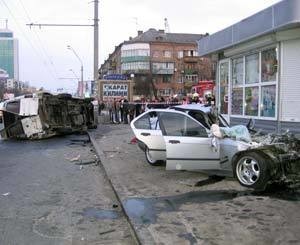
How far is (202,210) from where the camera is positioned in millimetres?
7895

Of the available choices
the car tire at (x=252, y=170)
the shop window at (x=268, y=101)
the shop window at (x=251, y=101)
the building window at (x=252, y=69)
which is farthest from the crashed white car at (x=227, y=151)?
the building window at (x=252, y=69)

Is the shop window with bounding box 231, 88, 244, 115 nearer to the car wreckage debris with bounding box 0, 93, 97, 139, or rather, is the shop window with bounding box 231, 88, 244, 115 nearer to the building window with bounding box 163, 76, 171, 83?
the car wreckage debris with bounding box 0, 93, 97, 139

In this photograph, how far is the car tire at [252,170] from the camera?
29.6 ft

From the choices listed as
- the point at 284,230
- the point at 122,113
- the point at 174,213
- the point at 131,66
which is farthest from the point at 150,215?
the point at 131,66

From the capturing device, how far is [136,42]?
110m

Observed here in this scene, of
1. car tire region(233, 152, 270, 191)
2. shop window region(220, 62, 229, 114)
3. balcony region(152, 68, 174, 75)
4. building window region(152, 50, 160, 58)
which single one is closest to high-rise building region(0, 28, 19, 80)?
balcony region(152, 68, 174, 75)

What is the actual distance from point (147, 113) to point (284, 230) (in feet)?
20.9

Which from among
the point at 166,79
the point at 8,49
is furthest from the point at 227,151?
the point at 166,79

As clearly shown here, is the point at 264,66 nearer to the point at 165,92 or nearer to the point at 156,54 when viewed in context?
the point at 165,92

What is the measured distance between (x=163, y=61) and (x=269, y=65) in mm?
100607

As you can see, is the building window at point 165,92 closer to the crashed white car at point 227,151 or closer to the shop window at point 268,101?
the shop window at point 268,101

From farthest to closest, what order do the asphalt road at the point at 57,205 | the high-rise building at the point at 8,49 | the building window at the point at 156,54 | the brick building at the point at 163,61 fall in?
the building window at the point at 156,54
the brick building at the point at 163,61
the high-rise building at the point at 8,49
the asphalt road at the point at 57,205

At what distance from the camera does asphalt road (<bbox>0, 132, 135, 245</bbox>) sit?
6914 millimetres

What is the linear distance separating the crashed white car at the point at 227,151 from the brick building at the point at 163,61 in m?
95.0
